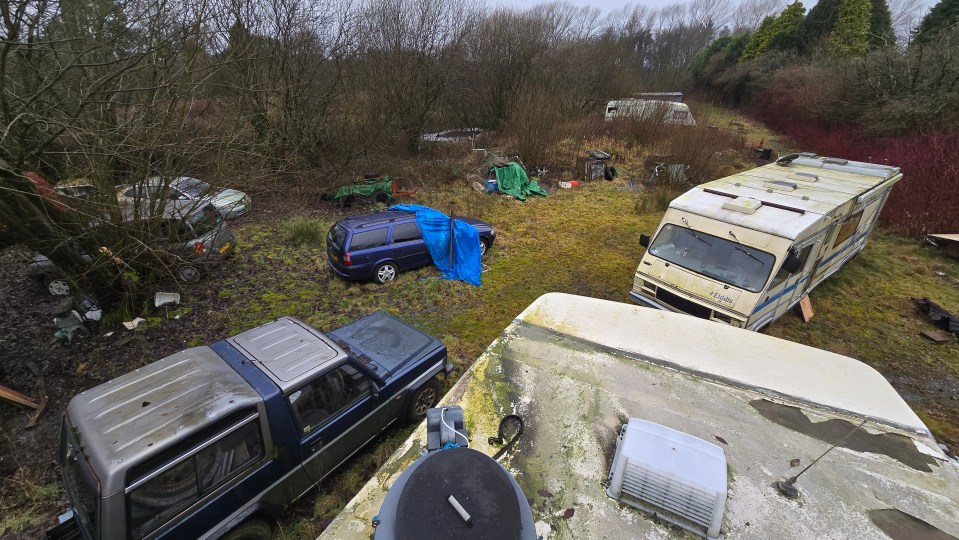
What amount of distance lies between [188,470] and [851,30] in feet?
113

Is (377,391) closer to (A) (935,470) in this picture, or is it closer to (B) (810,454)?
(B) (810,454)

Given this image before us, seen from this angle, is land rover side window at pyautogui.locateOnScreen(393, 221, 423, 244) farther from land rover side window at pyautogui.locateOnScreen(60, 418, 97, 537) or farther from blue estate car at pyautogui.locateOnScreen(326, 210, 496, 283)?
land rover side window at pyautogui.locateOnScreen(60, 418, 97, 537)

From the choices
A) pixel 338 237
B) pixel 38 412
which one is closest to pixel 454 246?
pixel 338 237

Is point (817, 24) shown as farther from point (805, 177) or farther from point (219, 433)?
point (219, 433)

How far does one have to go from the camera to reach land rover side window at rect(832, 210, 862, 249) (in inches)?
275

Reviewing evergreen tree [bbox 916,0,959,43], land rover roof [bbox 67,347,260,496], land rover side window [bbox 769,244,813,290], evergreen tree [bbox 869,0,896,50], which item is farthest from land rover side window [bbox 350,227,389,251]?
evergreen tree [bbox 869,0,896,50]

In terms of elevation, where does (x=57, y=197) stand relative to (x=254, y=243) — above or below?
above

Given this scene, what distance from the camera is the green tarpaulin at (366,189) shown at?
12.0 metres

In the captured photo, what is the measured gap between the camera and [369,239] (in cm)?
763

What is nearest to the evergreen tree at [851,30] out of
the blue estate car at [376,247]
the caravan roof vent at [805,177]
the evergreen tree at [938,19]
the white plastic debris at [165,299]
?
the evergreen tree at [938,19]

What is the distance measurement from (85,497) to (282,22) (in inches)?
536

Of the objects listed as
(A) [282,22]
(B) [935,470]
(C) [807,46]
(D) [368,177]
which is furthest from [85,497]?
(C) [807,46]

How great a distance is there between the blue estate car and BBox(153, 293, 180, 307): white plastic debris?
271 cm

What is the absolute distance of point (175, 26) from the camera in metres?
6.34
